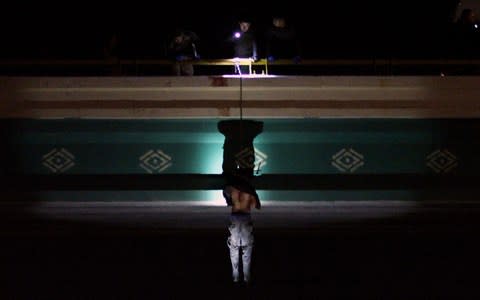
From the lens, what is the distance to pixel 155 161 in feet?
49.5

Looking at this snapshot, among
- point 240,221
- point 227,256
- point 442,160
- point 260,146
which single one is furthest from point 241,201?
point 442,160

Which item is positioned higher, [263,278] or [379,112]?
[379,112]

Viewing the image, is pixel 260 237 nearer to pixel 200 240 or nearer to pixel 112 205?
pixel 200 240

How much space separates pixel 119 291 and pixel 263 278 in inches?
70.9

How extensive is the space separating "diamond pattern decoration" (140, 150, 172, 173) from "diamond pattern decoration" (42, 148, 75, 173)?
1.41 m

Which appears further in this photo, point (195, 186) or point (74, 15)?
point (74, 15)

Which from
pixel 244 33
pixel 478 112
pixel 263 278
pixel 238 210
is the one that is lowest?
Answer: pixel 263 278

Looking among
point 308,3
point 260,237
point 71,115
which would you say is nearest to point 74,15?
point 71,115

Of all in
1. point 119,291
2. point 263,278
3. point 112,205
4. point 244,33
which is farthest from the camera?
point 244,33

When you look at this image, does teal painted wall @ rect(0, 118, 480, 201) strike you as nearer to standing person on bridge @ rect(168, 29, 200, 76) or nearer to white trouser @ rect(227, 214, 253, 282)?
standing person on bridge @ rect(168, 29, 200, 76)

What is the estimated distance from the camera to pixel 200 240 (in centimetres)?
1154

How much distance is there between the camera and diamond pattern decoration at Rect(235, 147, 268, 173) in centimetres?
1474

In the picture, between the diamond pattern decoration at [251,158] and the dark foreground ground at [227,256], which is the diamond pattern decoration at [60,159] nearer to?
the dark foreground ground at [227,256]

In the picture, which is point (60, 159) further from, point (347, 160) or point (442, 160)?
point (442, 160)
